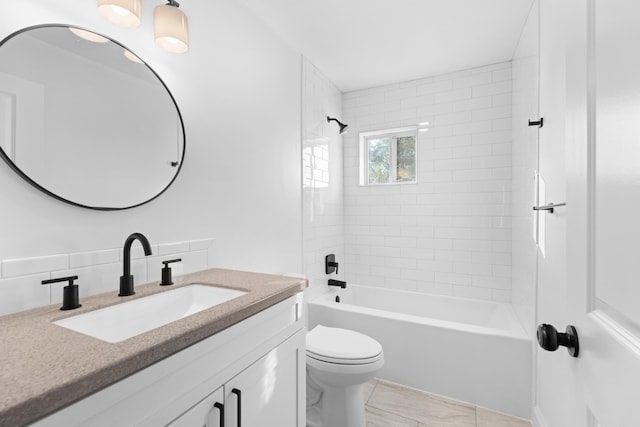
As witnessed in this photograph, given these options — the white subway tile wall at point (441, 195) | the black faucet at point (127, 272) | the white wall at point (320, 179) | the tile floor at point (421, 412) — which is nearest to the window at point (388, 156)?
the white subway tile wall at point (441, 195)

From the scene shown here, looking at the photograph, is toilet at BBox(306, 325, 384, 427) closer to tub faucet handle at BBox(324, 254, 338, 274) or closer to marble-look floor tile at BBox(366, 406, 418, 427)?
marble-look floor tile at BBox(366, 406, 418, 427)

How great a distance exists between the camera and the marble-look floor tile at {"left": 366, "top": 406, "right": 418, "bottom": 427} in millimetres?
1807

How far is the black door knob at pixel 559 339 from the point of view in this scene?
2.14ft

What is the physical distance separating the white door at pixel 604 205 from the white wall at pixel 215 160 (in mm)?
1463

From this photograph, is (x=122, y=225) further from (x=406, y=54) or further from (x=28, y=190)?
(x=406, y=54)

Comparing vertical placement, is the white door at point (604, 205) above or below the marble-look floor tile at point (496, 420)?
above

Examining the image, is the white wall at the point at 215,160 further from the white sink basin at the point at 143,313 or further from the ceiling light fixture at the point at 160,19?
the white sink basin at the point at 143,313

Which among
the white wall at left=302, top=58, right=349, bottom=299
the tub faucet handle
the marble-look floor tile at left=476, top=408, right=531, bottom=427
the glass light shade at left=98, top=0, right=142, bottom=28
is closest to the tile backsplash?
the glass light shade at left=98, top=0, right=142, bottom=28

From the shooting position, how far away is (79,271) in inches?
41.2

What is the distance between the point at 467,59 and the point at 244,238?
97.2 inches

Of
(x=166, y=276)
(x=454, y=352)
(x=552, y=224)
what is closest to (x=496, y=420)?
(x=454, y=352)

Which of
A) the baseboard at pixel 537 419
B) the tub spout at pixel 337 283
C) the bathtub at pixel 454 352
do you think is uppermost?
the tub spout at pixel 337 283

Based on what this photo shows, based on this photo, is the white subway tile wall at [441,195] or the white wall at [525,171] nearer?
the white wall at [525,171]

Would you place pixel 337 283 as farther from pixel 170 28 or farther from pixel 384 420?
pixel 170 28
